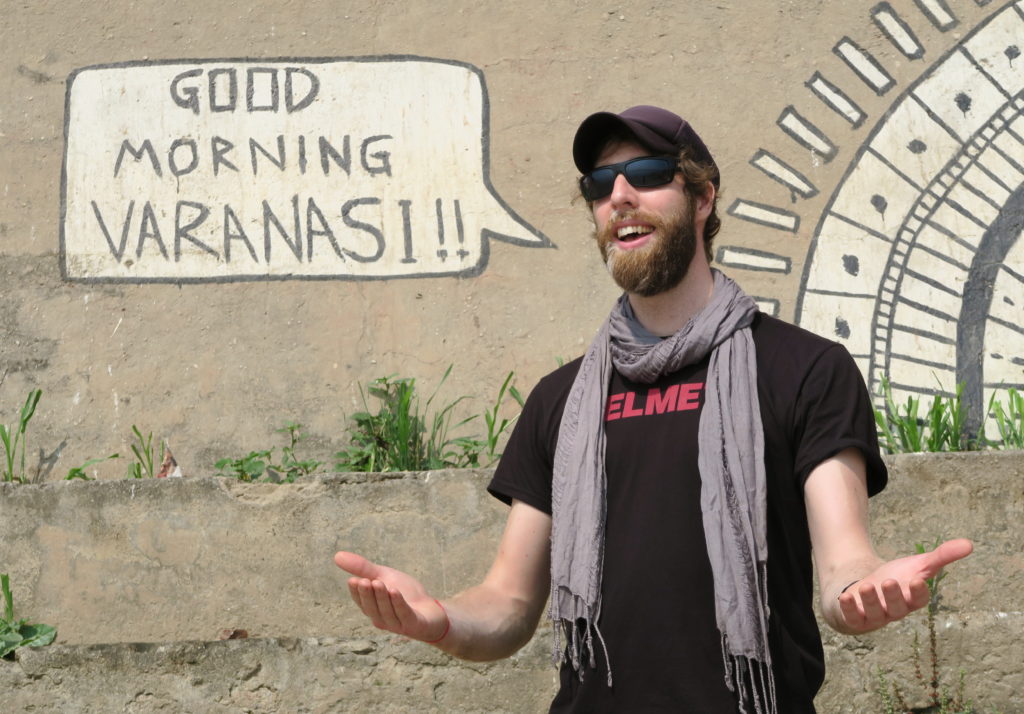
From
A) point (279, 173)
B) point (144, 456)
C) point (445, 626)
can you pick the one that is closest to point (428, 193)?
point (279, 173)

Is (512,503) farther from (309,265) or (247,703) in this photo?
(309,265)

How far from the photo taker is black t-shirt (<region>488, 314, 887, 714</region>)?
6.59 ft

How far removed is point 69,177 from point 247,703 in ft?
7.80

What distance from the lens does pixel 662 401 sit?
220 centimetres

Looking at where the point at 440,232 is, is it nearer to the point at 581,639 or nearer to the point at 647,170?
the point at 647,170

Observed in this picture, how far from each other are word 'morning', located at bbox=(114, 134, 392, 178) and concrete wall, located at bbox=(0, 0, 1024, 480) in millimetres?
13

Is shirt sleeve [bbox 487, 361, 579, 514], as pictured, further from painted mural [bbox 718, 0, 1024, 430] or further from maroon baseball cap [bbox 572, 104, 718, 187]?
painted mural [bbox 718, 0, 1024, 430]

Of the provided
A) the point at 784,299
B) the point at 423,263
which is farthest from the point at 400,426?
the point at 784,299

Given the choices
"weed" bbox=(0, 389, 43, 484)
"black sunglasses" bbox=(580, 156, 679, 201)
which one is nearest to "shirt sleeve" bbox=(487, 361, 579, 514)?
"black sunglasses" bbox=(580, 156, 679, 201)

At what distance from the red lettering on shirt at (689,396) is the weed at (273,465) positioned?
2476 millimetres

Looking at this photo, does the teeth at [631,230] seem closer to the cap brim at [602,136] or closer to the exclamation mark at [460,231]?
the cap brim at [602,136]

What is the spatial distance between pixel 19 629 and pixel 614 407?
8.48 ft

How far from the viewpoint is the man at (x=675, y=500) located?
1.99 m

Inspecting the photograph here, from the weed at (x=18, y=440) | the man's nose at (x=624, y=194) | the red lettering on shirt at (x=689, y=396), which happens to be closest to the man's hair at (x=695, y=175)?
the man's nose at (x=624, y=194)
